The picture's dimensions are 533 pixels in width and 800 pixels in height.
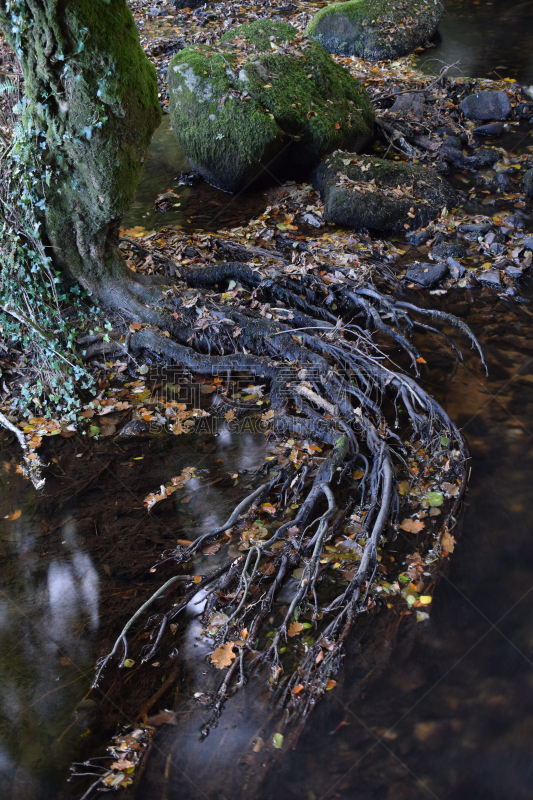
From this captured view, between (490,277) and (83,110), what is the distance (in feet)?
15.1

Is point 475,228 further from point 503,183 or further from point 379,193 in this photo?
point 503,183

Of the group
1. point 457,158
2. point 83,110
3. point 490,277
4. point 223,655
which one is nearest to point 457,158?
point 457,158

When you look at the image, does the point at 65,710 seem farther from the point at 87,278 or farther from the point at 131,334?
the point at 87,278

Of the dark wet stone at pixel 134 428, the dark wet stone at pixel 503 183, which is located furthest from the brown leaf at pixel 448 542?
the dark wet stone at pixel 503 183

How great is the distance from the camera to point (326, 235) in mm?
7340

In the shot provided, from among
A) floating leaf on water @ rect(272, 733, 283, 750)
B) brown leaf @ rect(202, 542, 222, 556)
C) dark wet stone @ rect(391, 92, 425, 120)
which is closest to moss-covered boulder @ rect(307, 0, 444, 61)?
dark wet stone @ rect(391, 92, 425, 120)

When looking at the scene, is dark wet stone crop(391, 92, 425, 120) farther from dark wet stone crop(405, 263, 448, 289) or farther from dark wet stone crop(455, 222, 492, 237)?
dark wet stone crop(405, 263, 448, 289)

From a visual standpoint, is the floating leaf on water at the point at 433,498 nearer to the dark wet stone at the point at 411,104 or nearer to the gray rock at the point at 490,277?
the gray rock at the point at 490,277

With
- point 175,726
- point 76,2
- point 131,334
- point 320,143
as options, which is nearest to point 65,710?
point 175,726

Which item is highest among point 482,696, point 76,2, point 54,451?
point 76,2

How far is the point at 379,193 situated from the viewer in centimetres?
741

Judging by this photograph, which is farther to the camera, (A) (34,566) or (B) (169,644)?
(A) (34,566)

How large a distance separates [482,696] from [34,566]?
302 cm

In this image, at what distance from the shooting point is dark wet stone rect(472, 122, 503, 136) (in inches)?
383
